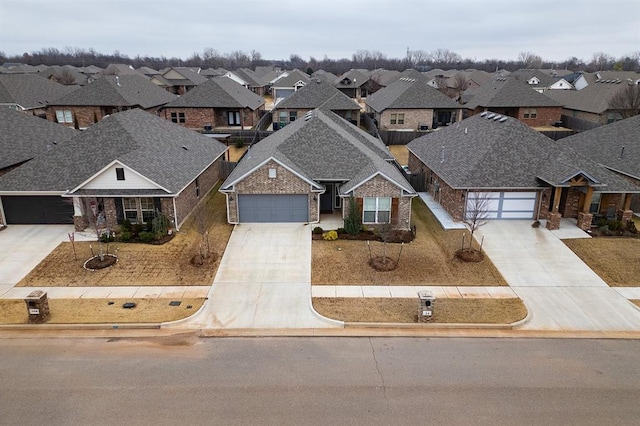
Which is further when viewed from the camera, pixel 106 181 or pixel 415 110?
pixel 415 110

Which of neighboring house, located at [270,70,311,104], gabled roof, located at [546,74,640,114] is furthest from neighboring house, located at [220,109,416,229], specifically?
neighboring house, located at [270,70,311,104]

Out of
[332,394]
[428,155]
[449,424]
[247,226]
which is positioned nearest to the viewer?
[449,424]

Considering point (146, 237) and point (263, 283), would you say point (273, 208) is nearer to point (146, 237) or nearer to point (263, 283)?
point (146, 237)

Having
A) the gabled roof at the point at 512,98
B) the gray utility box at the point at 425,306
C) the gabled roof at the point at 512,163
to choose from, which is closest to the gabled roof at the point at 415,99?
the gabled roof at the point at 512,98

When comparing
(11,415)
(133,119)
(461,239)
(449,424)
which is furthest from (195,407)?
(133,119)

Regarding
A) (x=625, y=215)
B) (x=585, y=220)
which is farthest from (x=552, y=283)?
(x=625, y=215)

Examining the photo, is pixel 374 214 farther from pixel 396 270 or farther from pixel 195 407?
pixel 195 407

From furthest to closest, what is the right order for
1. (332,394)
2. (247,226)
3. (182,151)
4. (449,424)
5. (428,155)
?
(428,155) → (182,151) → (247,226) → (332,394) → (449,424)
